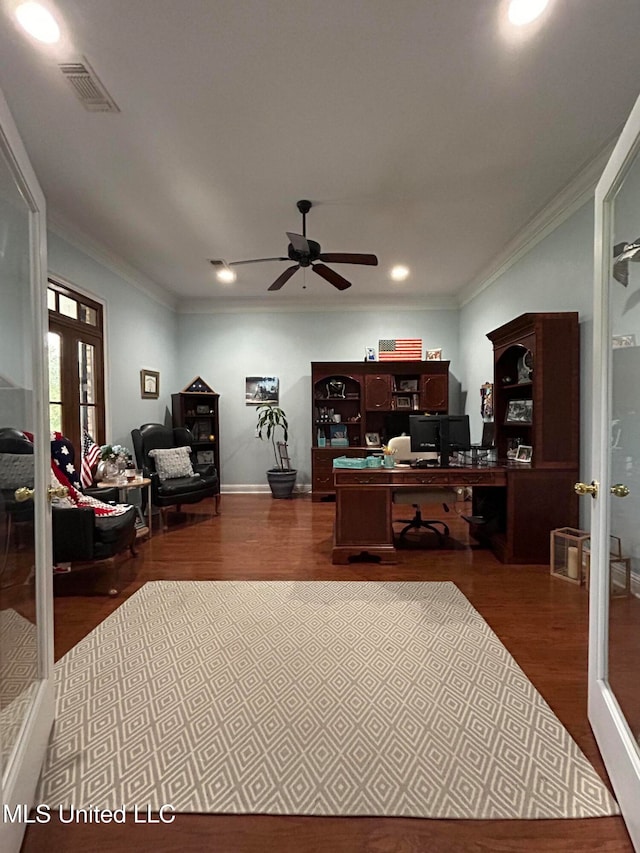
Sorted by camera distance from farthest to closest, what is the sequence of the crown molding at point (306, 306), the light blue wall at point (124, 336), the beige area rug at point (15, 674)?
the crown molding at point (306, 306) → the light blue wall at point (124, 336) → the beige area rug at point (15, 674)

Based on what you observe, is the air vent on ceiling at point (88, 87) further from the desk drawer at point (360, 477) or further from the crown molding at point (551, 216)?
the crown molding at point (551, 216)

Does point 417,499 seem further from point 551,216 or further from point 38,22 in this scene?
point 38,22

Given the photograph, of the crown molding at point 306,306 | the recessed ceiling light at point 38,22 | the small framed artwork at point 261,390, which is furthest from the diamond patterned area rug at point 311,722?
the crown molding at point 306,306

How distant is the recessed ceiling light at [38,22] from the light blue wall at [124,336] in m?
2.04

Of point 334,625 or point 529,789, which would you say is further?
point 334,625

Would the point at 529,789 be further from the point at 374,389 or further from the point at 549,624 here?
the point at 374,389

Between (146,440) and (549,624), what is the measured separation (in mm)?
4427

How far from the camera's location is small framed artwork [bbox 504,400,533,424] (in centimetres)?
366

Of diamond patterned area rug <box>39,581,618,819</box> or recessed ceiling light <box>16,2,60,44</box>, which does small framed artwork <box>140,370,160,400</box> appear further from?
recessed ceiling light <box>16,2,60,44</box>

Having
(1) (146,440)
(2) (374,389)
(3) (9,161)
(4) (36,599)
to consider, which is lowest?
(4) (36,599)

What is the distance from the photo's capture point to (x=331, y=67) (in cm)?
210

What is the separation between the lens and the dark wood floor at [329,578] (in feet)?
4.04

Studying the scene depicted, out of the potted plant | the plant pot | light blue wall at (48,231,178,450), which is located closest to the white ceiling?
light blue wall at (48,231,178,450)

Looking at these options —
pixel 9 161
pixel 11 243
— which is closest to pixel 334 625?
pixel 11 243
